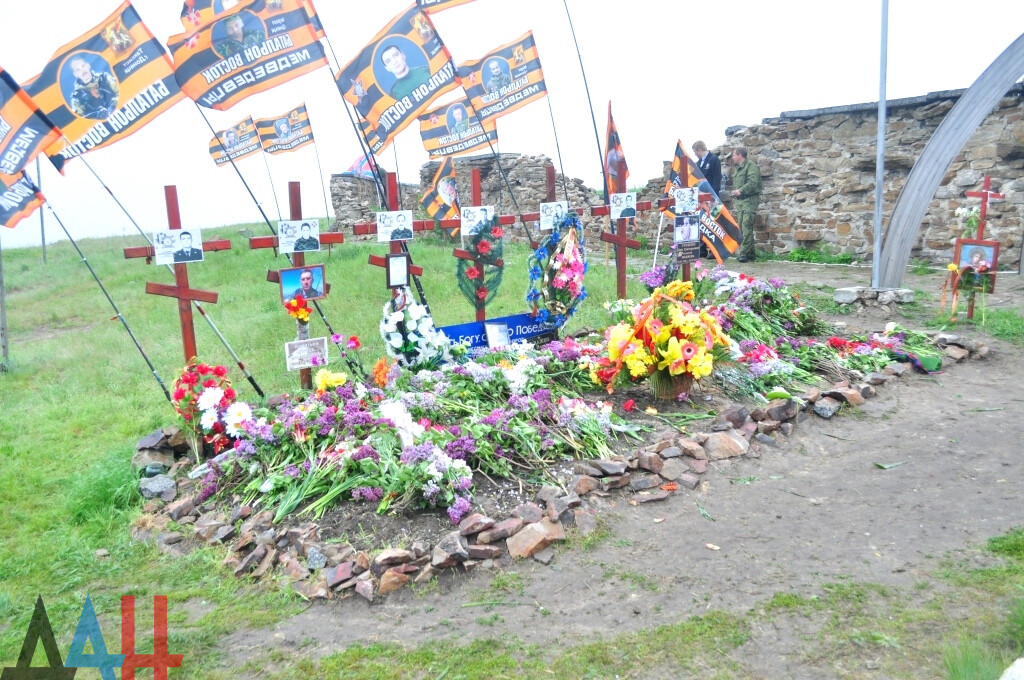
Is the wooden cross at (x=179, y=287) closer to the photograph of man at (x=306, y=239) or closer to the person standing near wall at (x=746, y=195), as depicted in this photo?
the photograph of man at (x=306, y=239)

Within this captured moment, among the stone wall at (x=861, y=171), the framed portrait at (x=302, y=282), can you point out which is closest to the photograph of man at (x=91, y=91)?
the framed portrait at (x=302, y=282)

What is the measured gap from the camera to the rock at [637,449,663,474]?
4.59 metres

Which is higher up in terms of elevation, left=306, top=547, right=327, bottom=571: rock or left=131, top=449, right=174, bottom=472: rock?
left=131, top=449, right=174, bottom=472: rock

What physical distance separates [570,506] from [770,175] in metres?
10.4

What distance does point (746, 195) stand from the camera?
12.6 metres

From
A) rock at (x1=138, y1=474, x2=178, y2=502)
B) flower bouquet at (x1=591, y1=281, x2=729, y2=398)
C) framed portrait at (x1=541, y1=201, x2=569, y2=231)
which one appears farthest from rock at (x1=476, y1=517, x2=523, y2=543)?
framed portrait at (x1=541, y1=201, x2=569, y2=231)

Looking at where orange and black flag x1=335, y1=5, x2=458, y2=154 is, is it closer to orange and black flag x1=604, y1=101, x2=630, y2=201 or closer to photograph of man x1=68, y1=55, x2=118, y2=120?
photograph of man x1=68, y1=55, x2=118, y2=120

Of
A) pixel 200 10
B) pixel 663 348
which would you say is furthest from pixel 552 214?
pixel 200 10

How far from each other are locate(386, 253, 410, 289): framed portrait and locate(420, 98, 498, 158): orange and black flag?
724cm

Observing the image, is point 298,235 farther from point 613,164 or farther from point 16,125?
point 613,164

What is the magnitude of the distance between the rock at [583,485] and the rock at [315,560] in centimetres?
141

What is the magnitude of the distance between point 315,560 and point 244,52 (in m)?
3.99

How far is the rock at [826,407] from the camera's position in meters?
5.62

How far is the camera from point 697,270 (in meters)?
8.16
